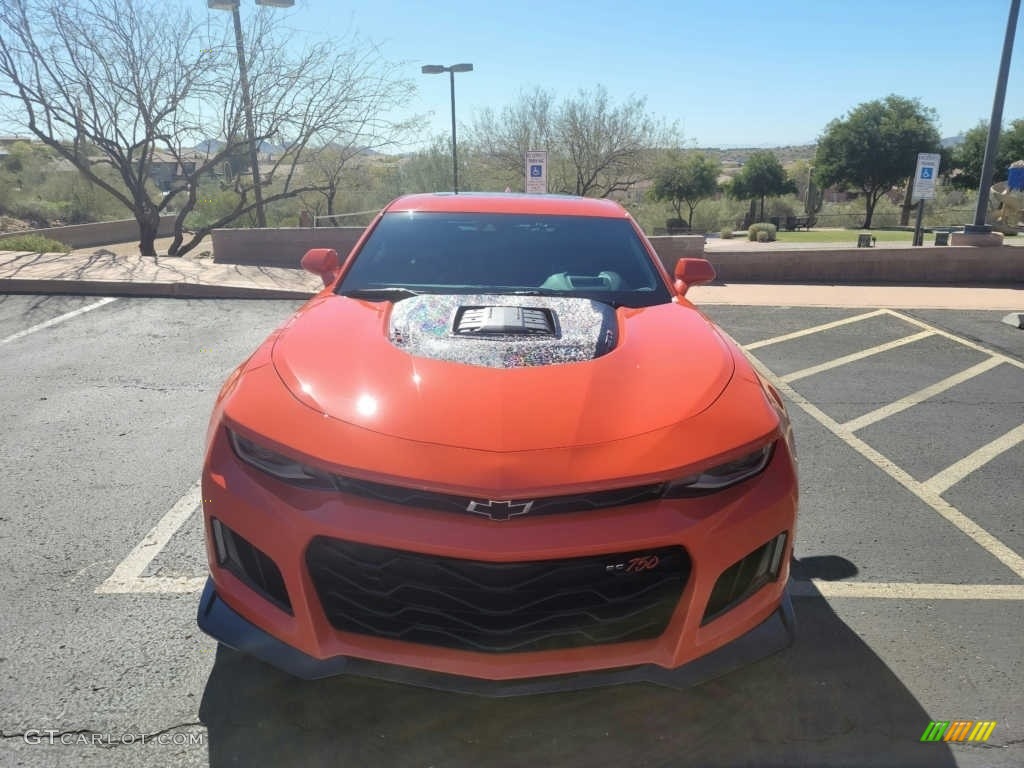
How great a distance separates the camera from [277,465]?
202 centimetres

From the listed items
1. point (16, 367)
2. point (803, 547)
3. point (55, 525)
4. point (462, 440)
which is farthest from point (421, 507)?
point (16, 367)

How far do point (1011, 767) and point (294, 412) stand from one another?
7.80 ft

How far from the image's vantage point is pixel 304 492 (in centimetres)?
193

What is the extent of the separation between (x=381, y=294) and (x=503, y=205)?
115 centimetres

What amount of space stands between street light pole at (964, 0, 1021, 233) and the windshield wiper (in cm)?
1249

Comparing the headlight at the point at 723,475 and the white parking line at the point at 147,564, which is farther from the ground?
the headlight at the point at 723,475

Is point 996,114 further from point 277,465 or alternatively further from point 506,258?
point 277,465

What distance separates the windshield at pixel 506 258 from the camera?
329cm

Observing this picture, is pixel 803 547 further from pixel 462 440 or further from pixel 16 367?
pixel 16 367

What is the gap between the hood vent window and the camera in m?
2.60

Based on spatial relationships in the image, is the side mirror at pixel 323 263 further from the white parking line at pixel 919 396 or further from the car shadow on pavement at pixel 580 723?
the white parking line at pixel 919 396

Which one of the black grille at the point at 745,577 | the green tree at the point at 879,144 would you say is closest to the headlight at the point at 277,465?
the black grille at the point at 745,577
